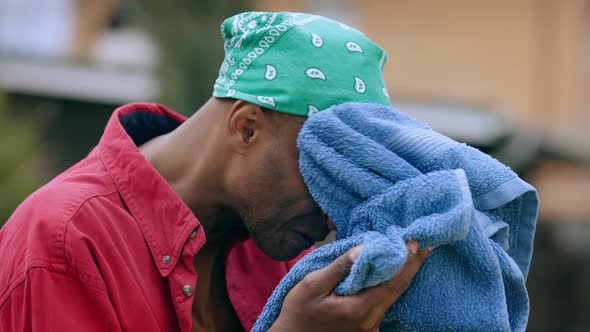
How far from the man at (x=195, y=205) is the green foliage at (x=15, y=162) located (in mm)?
3808

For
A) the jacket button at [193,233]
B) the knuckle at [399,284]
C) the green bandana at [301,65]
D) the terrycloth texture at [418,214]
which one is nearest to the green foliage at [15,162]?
the jacket button at [193,233]

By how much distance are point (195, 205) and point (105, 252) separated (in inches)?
14.7

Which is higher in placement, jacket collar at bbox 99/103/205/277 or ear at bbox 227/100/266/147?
ear at bbox 227/100/266/147

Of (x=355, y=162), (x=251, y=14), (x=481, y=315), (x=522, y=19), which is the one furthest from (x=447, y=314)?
(x=522, y=19)

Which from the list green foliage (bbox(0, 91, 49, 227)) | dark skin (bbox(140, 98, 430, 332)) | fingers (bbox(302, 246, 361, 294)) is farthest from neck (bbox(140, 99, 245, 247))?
green foliage (bbox(0, 91, 49, 227))

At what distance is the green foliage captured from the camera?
646 cm

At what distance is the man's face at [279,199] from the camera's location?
2.58m

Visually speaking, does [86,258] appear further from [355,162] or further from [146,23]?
[146,23]

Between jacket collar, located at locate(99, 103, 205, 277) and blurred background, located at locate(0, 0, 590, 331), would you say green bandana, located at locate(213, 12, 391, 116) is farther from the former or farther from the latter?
blurred background, located at locate(0, 0, 590, 331)

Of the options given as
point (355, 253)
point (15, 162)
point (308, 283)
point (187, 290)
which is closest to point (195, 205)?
point (187, 290)

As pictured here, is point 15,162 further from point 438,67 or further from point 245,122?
point 438,67

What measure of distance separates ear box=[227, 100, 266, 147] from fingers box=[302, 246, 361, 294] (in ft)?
1.80

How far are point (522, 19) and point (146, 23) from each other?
784 cm

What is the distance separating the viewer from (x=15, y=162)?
22.2 ft
